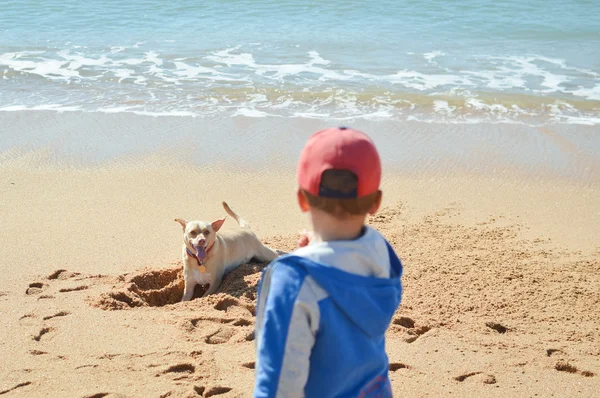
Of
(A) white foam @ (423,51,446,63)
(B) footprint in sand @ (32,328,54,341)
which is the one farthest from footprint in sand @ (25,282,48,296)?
(A) white foam @ (423,51,446,63)

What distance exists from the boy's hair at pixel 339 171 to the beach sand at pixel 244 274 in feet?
6.72

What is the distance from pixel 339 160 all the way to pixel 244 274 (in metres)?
3.95

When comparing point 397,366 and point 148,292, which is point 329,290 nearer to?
point 397,366

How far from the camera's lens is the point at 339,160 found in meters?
2.08

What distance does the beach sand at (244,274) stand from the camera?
407cm

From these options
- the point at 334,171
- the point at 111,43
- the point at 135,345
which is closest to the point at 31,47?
the point at 111,43

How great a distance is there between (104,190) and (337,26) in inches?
435

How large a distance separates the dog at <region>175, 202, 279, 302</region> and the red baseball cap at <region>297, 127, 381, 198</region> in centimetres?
355

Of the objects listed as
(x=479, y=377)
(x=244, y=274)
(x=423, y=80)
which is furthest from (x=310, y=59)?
(x=479, y=377)

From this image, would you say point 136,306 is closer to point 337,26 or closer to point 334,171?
point 334,171

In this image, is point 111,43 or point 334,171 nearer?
point 334,171

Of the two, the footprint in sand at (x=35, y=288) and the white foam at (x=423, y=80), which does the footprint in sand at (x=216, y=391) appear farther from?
the white foam at (x=423, y=80)

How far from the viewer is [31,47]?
603 inches

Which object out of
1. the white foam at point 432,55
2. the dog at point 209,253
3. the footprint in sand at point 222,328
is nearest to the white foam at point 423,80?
the white foam at point 432,55
